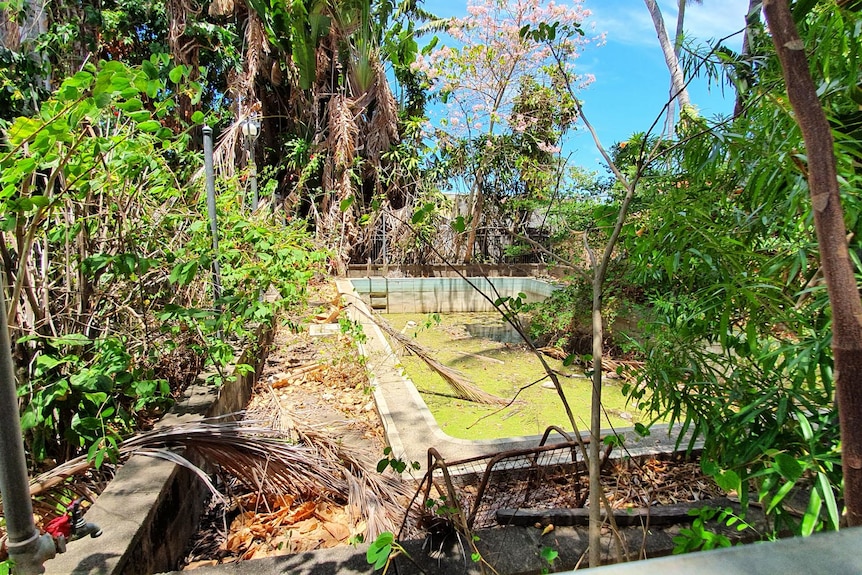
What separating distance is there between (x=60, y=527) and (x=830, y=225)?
1844 millimetres

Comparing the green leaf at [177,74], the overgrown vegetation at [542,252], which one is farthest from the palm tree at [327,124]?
the green leaf at [177,74]

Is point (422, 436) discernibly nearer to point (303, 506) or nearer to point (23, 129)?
point (303, 506)

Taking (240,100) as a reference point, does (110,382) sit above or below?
below

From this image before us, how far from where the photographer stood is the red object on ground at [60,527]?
45.8 inches

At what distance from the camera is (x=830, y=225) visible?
0.67 meters

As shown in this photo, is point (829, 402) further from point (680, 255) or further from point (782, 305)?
point (680, 255)

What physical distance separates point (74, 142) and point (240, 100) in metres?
9.00

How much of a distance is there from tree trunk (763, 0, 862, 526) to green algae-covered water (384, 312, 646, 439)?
1581mm

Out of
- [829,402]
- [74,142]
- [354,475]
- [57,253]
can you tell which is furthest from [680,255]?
[57,253]

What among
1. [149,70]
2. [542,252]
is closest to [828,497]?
[542,252]

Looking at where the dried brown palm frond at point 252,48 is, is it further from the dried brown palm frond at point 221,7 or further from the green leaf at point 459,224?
the green leaf at point 459,224

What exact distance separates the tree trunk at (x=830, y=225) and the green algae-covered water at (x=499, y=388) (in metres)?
1.58

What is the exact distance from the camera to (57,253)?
7.13 ft

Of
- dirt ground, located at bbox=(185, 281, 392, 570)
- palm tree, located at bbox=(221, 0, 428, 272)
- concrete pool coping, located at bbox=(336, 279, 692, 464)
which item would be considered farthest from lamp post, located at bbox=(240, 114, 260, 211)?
concrete pool coping, located at bbox=(336, 279, 692, 464)
